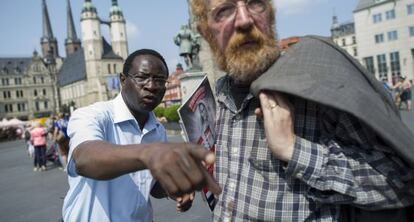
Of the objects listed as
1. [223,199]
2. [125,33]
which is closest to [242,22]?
[223,199]

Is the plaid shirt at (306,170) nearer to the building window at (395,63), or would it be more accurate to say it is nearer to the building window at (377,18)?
the building window at (395,63)

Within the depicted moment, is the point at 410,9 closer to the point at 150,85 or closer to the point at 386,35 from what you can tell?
the point at 386,35

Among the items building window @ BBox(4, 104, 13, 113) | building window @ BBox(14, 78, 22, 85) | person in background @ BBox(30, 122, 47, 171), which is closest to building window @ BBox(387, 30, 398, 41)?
person in background @ BBox(30, 122, 47, 171)

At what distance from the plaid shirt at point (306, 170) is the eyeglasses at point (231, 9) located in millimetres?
337

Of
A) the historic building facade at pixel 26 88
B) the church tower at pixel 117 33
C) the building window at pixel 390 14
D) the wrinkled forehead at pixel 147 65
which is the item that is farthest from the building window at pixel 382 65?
the historic building facade at pixel 26 88

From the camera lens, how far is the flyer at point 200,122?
67.8 inches

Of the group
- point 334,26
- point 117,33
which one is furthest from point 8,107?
point 334,26

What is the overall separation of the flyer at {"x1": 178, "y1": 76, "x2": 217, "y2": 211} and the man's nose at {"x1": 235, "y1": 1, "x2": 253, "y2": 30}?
56 centimetres

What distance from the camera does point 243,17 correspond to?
52.7 inches

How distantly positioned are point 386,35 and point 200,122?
167 ft

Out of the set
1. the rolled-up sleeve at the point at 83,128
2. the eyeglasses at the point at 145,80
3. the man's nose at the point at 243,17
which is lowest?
the rolled-up sleeve at the point at 83,128

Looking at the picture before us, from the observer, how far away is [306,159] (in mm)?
1188

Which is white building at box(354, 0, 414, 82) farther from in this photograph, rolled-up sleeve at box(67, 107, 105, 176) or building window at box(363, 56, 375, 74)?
rolled-up sleeve at box(67, 107, 105, 176)

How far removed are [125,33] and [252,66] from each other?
89.3 m
